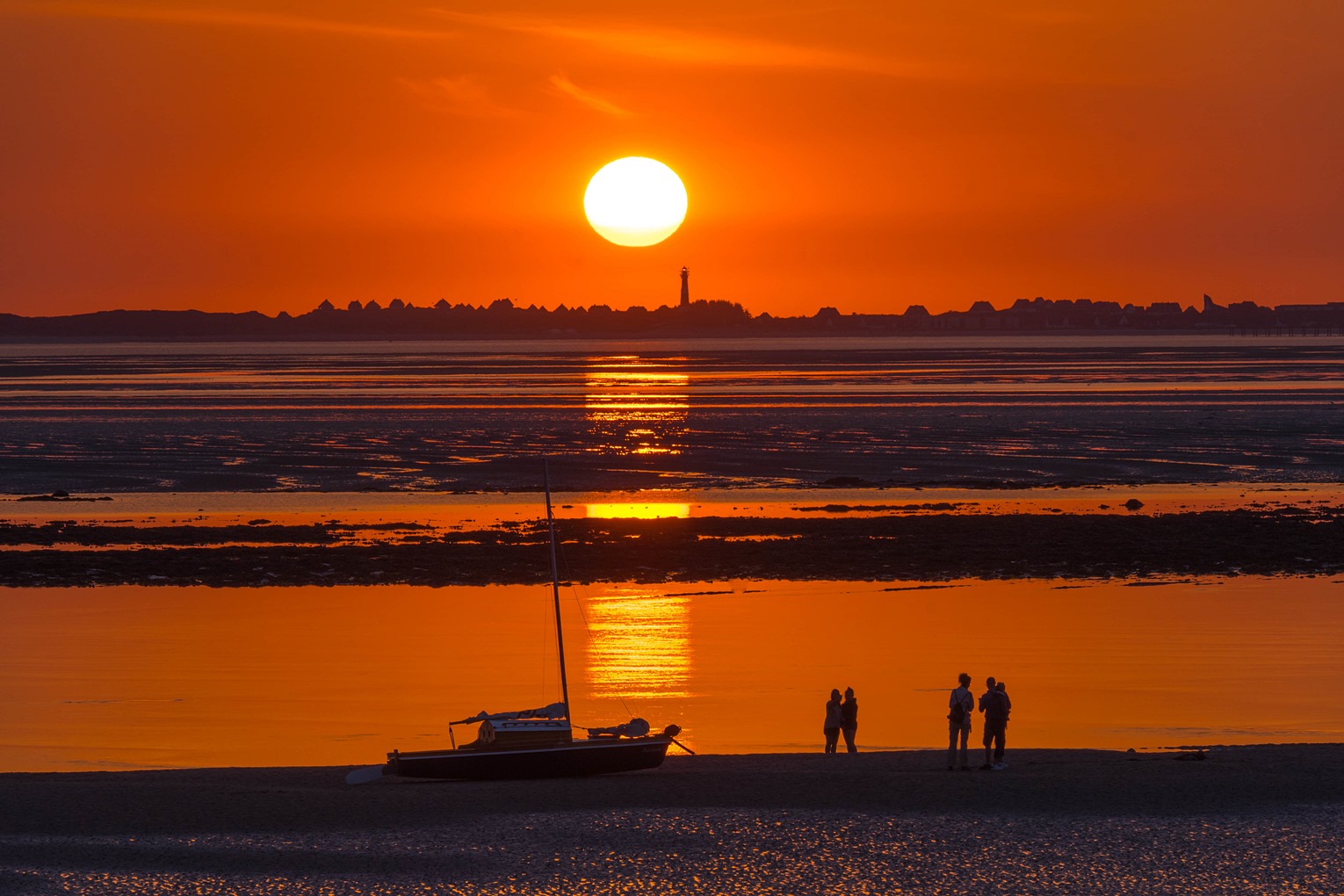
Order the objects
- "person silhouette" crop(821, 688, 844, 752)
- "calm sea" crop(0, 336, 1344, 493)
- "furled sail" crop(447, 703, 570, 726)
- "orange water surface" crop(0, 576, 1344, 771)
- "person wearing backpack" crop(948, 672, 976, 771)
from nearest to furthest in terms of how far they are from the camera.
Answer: "person wearing backpack" crop(948, 672, 976, 771) → "furled sail" crop(447, 703, 570, 726) → "person silhouette" crop(821, 688, 844, 752) → "orange water surface" crop(0, 576, 1344, 771) → "calm sea" crop(0, 336, 1344, 493)

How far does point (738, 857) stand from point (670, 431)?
6028 cm

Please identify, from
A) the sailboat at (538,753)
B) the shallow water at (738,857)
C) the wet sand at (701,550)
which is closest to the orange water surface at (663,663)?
the wet sand at (701,550)

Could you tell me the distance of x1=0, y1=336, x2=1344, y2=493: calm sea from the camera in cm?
5803

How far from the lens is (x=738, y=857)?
54.5ft

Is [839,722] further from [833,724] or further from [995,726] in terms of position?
[995,726]

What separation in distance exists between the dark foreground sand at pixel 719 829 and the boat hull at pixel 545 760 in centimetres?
19

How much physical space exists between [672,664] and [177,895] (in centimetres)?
1263

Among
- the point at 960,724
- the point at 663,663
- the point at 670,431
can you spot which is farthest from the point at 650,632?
the point at 670,431

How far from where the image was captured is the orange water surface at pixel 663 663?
22.9 m

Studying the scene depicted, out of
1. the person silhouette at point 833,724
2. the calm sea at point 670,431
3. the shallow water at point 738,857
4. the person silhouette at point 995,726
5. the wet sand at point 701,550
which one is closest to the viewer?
the shallow water at point 738,857

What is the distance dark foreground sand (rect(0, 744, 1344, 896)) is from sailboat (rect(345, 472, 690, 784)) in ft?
0.71

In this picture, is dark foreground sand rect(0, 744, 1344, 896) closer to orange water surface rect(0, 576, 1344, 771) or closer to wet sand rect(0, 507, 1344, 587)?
orange water surface rect(0, 576, 1344, 771)

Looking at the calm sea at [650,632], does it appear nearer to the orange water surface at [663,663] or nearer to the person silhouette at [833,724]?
the orange water surface at [663,663]

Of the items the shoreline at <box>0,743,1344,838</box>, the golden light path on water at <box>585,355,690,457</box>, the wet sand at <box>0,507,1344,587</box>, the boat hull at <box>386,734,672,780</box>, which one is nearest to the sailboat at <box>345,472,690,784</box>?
the boat hull at <box>386,734,672,780</box>
